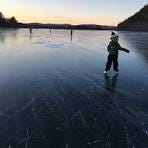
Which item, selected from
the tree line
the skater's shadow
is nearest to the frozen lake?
the skater's shadow

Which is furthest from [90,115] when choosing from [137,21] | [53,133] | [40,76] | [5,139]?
[137,21]

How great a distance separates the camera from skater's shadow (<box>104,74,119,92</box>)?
7.06 meters

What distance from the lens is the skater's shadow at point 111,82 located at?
7.06 metres

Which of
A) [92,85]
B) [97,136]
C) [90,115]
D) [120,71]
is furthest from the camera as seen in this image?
[120,71]

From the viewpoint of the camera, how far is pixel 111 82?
25.4 feet

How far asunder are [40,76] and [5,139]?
4.31 m

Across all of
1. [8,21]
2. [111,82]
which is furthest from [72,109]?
[8,21]

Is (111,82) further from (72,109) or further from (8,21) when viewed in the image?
(8,21)

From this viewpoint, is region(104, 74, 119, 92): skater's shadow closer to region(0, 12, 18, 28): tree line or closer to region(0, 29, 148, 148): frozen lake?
region(0, 29, 148, 148): frozen lake

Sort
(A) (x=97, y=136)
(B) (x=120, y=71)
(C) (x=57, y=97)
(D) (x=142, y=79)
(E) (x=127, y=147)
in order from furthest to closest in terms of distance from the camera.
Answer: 1. (B) (x=120, y=71)
2. (D) (x=142, y=79)
3. (C) (x=57, y=97)
4. (A) (x=97, y=136)
5. (E) (x=127, y=147)

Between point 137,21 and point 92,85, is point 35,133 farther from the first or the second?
point 137,21

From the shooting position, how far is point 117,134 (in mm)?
4301

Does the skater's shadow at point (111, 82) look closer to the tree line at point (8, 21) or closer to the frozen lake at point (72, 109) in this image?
the frozen lake at point (72, 109)

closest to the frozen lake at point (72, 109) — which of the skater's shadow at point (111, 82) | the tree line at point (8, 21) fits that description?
the skater's shadow at point (111, 82)
